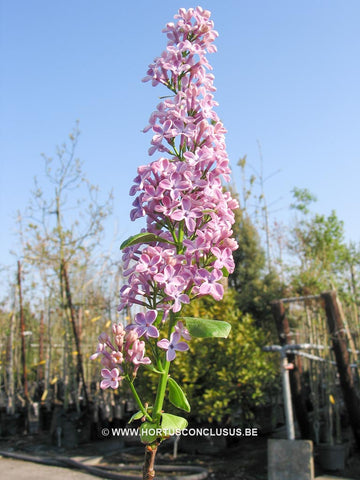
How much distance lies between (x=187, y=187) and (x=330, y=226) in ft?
53.2

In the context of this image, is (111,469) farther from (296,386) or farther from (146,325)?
(146,325)

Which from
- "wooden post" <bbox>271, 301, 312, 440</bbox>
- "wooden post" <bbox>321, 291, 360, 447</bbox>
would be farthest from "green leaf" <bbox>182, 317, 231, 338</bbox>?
"wooden post" <bbox>271, 301, 312, 440</bbox>

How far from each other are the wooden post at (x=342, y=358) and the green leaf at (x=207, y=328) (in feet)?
15.6

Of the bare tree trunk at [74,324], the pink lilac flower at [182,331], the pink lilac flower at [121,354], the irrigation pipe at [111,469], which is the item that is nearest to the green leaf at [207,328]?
the pink lilac flower at [182,331]

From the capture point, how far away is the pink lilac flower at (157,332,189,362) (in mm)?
958

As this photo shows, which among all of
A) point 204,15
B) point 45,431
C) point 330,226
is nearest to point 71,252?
point 45,431

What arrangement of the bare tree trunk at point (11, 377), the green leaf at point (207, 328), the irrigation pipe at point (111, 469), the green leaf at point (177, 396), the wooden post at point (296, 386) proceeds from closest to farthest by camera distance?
the green leaf at point (207, 328) < the green leaf at point (177, 396) < the irrigation pipe at point (111, 469) < the wooden post at point (296, 386) < the bare tree trunk at point (11, 377)

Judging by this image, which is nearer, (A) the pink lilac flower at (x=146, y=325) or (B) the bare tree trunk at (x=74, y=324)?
(A) the pink lilac flower at (x=146, y=325)

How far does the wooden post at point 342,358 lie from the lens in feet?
17.4

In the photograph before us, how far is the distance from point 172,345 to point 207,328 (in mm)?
95

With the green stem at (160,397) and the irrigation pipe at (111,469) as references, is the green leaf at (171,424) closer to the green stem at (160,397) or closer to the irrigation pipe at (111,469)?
the green stem at (160,397)

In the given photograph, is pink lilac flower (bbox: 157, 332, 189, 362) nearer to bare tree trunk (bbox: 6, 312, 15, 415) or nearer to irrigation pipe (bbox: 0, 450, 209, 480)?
irrigation pipe (bbox: 0, 450, 209, 480)

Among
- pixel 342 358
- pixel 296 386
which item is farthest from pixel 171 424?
pixel 296 386

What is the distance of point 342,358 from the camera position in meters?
5.35
